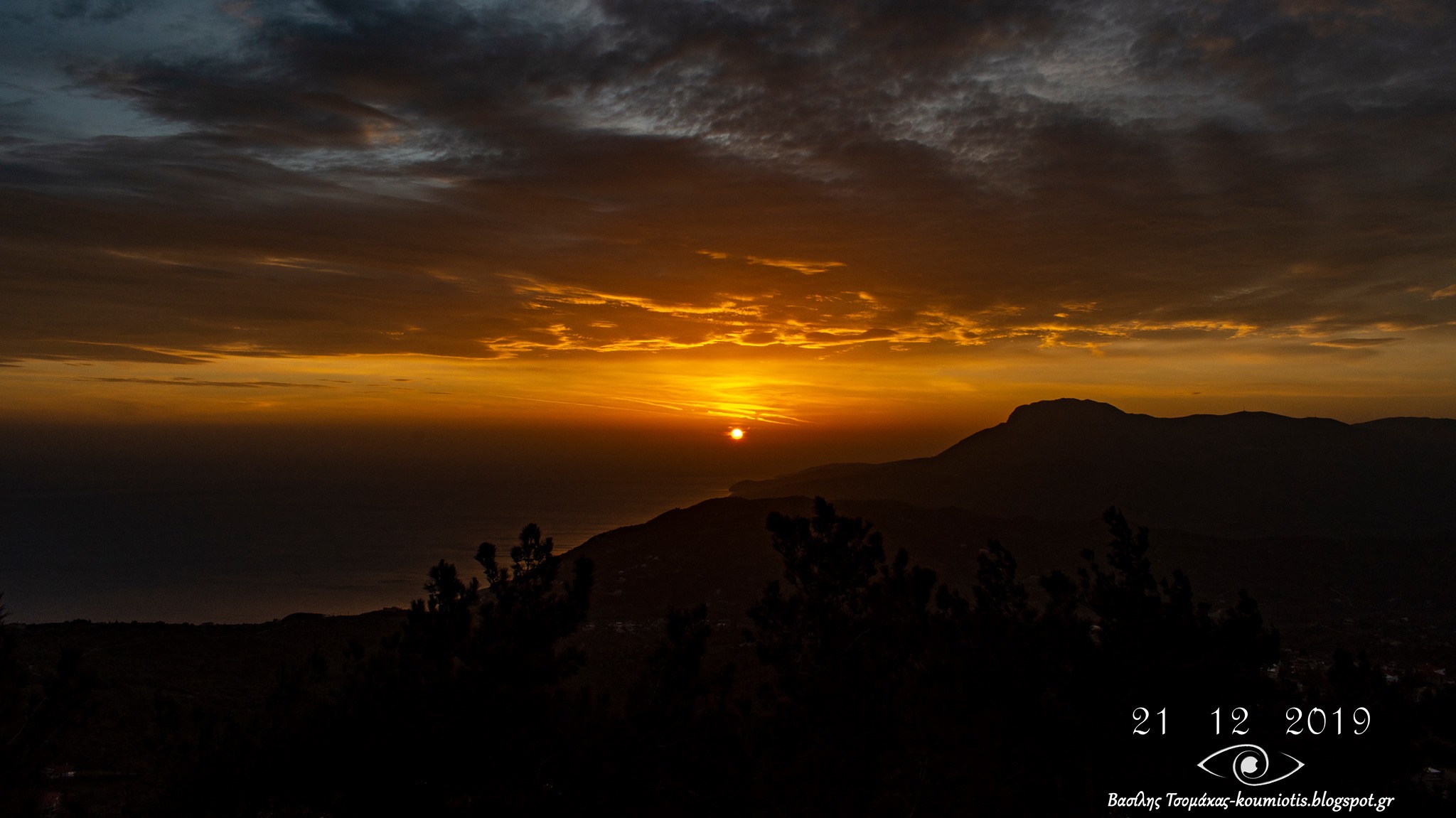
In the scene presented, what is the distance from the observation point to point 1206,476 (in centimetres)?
9975

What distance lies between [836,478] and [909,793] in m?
124

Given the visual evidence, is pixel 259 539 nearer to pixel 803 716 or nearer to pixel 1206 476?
pixel 803 716

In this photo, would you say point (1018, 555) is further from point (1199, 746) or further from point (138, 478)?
point (138, 478)

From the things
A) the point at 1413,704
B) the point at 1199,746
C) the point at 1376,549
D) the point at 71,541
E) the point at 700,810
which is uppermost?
the point at 1413,704

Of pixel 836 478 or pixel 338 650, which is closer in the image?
pixel 338 650

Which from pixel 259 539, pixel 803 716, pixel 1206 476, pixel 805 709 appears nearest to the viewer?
pixel 803 716

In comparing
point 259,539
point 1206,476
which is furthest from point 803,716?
point 259,539

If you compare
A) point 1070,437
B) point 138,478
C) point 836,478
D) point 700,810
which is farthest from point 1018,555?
point 138,478

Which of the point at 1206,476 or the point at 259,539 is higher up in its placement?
the point at 1206,476

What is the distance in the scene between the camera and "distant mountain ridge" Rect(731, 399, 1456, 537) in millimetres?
84250

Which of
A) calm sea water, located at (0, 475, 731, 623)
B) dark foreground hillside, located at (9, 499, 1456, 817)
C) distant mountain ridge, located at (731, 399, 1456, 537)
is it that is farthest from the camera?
distant mountain ridge, located at (731, 399, 1456, 537)

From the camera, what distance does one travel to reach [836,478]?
134000 millimetres

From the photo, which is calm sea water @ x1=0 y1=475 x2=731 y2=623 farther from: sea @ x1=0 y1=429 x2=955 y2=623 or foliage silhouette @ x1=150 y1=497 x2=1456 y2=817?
foliage silhouette @ x1=150 y1=497 x2=1456 y2=817

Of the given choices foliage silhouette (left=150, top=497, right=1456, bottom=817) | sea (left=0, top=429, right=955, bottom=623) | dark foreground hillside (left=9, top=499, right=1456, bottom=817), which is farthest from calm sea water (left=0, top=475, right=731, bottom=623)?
foliage silhouette (left=150, top=497, right=1456, bottom=817)
